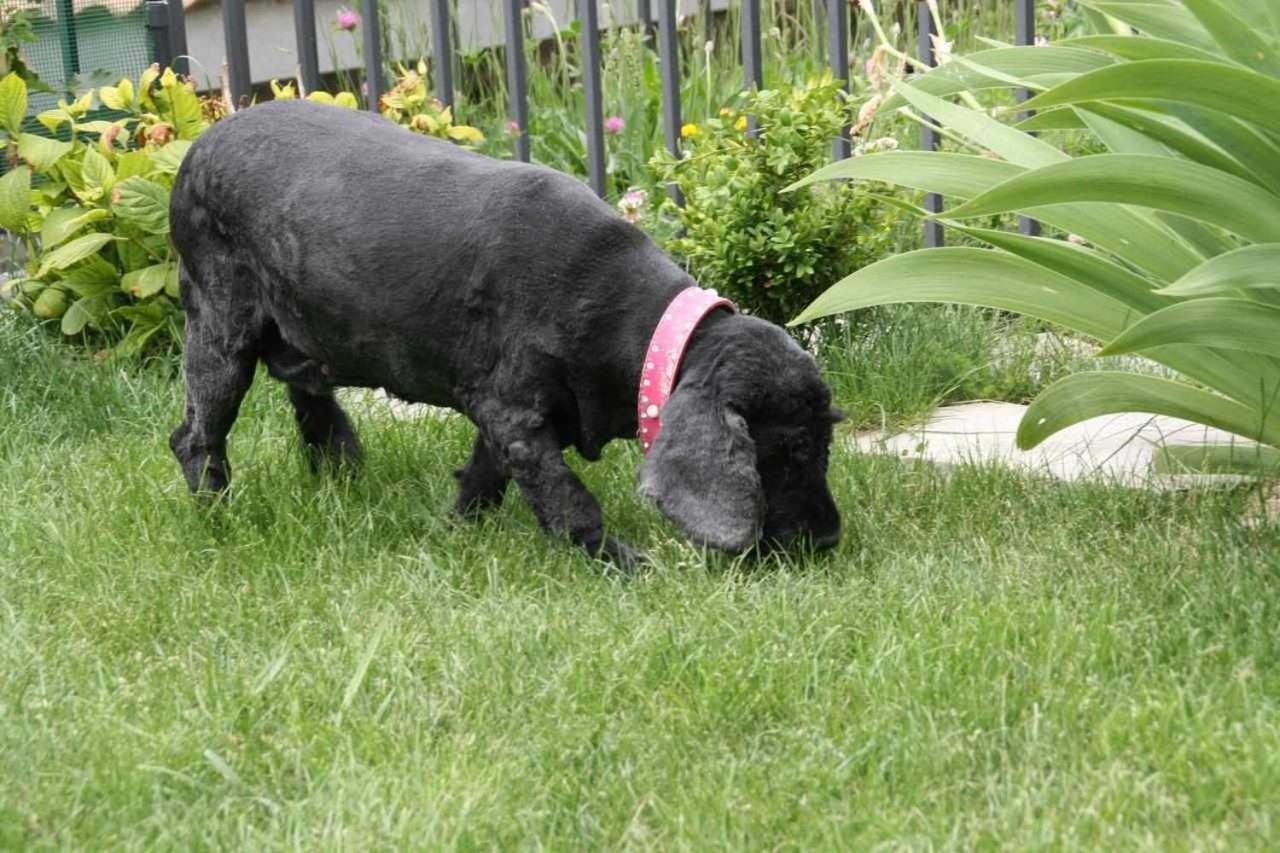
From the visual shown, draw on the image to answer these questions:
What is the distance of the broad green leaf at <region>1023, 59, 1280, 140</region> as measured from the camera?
283cm

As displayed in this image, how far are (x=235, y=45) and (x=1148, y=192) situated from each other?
4065 millimetres

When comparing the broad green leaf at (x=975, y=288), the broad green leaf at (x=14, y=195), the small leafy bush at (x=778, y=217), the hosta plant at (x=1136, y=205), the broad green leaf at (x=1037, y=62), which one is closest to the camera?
the hosta plant at (x=1136, y=205)

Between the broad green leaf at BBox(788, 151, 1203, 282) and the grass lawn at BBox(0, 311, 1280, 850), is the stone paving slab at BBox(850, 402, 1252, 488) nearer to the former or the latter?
the grass lawn at BBox(0, 311, 1280, 850)

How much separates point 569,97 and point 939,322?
2.81 m

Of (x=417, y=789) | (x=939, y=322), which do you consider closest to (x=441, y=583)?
(x=417, y=789)

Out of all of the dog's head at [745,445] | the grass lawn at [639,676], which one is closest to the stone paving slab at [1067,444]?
the grass lawn at [639,676]

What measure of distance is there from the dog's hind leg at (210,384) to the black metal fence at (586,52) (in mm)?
Result: 1971

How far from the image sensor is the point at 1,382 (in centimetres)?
Answer: 507

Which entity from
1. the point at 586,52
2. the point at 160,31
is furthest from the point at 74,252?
the point at 586,52

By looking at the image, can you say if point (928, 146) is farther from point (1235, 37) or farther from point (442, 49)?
point (1235, 37)

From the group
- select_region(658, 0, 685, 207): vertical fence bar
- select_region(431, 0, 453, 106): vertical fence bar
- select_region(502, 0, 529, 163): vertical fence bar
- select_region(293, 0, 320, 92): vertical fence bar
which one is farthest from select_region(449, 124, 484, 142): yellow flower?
select_region(293, 0, 320, 92): vertical fence bar

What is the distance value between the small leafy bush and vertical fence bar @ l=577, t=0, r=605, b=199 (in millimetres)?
679

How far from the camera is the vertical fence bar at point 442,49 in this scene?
5.96 m

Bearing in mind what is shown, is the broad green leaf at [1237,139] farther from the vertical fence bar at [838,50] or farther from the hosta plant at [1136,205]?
the vertical fence bar at [838,50]
